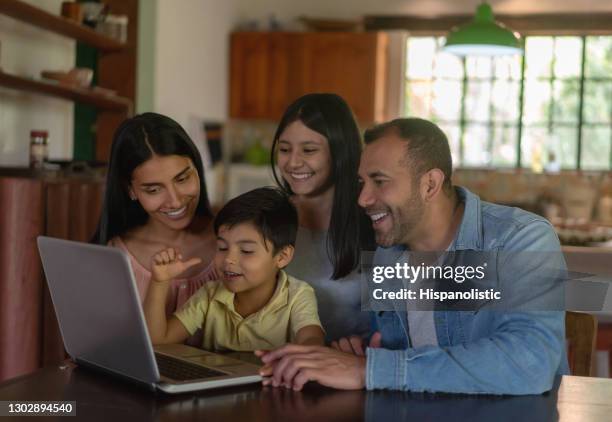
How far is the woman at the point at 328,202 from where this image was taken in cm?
219

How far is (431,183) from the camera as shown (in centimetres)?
185

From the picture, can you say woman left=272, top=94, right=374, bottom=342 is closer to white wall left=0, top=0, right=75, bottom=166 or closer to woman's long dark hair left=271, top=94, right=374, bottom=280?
woman's long dark hair left=271, top=94, right=374, bottom=280

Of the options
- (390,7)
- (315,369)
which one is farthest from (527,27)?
(315,369)

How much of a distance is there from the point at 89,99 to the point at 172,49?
1.60 m

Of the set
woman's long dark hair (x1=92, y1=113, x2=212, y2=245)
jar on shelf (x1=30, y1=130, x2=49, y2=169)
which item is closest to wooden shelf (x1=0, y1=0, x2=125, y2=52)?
jar on shelf (x1=30, y1=130, x2=49, y2=169)

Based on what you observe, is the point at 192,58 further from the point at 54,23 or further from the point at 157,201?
the point at 157,201

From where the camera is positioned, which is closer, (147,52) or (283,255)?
(283,255)

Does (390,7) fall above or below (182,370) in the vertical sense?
above

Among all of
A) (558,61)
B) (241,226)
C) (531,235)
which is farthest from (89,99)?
(558,61)

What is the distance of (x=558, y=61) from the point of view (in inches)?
A: 319

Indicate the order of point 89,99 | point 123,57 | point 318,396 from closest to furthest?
point 318,396 < point 89,99 < point 123,57

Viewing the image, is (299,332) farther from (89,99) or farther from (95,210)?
(89,99)

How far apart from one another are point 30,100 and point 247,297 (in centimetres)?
309

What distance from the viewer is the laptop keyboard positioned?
1.53 metres
